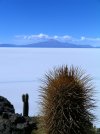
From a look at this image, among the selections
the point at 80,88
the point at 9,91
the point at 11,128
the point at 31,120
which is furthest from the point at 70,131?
the point at 9,91

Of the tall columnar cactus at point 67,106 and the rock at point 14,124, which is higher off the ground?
the tall columnar cactus at point 67,106

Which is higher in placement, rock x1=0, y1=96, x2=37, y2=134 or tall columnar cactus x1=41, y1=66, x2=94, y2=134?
tall columnar cactus x1=41, y1=66, x2=94, y2=134

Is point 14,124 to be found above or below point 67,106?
below

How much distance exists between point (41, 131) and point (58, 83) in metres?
0.77

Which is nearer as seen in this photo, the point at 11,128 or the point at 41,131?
the point at 41,131

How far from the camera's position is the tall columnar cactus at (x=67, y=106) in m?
4.87

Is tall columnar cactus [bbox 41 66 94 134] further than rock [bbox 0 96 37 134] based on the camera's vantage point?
No

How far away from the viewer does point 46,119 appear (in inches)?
199

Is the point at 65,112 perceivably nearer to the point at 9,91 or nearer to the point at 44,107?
the point at 44,107

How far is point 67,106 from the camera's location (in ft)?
16.0

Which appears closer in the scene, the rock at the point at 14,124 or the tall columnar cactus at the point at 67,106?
the tall columnar cactus at the point at 67,106

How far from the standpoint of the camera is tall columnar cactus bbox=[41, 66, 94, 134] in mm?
4867

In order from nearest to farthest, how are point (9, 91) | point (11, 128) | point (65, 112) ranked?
point (65, 112) < point (11, 128) < point (9, 91)

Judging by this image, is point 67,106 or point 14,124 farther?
point 14,124
